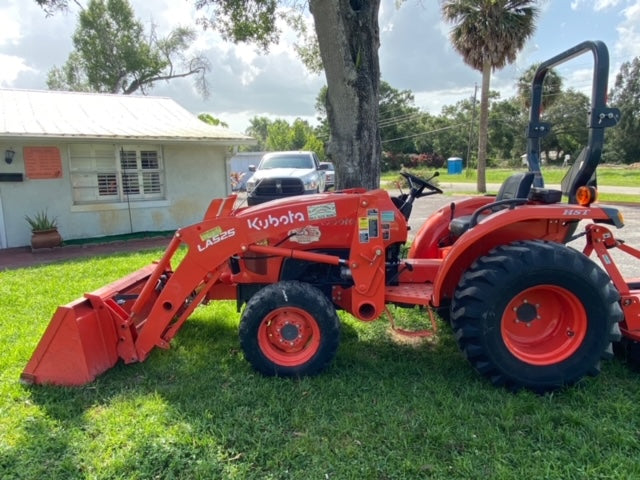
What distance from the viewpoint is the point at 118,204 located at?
399 inches

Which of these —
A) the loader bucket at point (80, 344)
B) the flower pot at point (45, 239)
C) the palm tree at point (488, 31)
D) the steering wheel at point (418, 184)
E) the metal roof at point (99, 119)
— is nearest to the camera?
the loader bucket at point (80, 344)

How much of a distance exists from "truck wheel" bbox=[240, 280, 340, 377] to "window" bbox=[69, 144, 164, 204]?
26.7 ft

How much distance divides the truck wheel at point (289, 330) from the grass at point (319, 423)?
0.12 m

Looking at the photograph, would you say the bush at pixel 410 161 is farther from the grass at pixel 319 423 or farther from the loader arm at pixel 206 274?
the grass at pixel 319 423

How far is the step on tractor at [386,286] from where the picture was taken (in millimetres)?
2938

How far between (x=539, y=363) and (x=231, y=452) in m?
2.01

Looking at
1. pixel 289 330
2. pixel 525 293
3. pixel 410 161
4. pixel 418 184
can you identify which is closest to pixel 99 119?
pixel 418 184

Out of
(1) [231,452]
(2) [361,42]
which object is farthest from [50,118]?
(1) [231,452]

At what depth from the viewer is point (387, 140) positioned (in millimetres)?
48344

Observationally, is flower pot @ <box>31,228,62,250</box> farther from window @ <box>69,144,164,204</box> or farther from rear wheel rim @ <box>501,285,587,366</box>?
rear wheel rim @ <box>501,285,587,366</box>

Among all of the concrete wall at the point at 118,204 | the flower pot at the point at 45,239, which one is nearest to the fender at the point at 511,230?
the flower pot at the point at 45,239

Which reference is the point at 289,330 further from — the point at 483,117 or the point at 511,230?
the point at 483,117

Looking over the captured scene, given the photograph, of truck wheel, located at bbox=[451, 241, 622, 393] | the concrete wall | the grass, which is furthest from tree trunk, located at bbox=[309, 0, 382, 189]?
the concrete wall

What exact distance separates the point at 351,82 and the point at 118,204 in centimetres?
675
